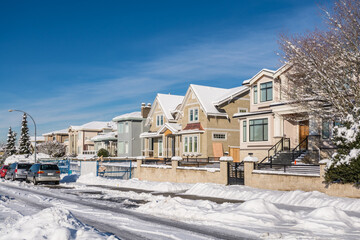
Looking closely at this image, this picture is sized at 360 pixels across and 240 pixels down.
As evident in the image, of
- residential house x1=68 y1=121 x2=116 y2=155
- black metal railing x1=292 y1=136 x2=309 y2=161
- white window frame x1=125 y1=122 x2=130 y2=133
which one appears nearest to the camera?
black metal railing x1=292 y1=136 x2=309 y2=161

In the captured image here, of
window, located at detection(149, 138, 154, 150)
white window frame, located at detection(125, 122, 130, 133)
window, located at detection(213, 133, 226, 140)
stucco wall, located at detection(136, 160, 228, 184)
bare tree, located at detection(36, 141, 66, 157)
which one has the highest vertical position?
white window frame, located at detection(125, 122, 130, 133)

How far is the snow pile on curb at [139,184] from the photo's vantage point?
23.1m

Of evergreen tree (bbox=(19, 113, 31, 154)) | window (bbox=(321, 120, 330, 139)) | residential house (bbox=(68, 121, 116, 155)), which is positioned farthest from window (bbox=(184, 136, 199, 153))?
evergreen tree (bbox=(19, 113, 31, 154))

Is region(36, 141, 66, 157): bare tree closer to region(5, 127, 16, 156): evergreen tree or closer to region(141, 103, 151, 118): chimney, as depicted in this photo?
region(5, 127, 16, 156): evergreen tree

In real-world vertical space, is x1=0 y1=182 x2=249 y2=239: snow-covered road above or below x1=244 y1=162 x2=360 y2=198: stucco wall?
below

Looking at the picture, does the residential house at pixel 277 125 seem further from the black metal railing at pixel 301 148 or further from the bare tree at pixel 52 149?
the bare tree at pixel 52 149

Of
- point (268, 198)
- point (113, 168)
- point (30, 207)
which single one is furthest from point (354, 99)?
point (113, 168)

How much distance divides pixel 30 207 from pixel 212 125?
91.6 ft

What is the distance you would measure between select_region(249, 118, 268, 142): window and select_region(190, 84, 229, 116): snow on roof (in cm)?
925

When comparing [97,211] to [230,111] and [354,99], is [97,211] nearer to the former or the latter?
[354,99]

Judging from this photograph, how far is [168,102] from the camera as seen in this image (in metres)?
51.2

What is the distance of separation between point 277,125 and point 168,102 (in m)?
23.6

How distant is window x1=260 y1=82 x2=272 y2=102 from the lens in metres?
31.6

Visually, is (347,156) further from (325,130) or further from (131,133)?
(131,133)
